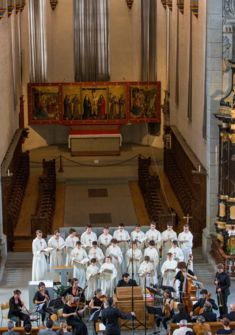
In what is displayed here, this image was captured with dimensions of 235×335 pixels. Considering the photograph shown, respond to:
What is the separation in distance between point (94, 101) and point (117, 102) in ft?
3.40

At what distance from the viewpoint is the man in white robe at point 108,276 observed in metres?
24.8

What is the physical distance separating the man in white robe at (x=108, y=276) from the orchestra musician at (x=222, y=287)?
2.87 meters

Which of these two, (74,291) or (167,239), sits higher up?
(167,239)

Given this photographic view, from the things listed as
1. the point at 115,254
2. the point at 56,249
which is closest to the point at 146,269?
the point at 115,254

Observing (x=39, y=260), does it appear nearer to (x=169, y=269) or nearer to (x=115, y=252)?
(x=115, y=252)

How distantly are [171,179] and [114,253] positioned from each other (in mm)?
12384

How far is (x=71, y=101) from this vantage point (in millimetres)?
41750

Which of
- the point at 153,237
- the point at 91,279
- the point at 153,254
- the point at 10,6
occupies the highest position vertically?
the point at 10,6

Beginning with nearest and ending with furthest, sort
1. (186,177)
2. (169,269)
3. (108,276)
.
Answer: (108,276)
(169,269)
(186,177)

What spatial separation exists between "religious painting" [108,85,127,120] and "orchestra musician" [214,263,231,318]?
1897 centimetres

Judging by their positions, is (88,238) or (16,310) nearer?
(16,310)

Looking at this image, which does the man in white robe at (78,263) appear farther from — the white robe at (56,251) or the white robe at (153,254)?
the white robe at (153,254)

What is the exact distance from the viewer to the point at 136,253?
26.2 meters

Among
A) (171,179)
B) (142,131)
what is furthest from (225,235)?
(142,131)
